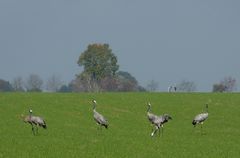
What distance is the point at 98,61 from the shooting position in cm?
16412

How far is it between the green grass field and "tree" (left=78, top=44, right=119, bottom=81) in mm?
90439

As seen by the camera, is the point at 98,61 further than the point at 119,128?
Yes

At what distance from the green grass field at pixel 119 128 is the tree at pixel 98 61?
90.4 metres

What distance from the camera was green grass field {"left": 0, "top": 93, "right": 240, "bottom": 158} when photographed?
30.2 metres

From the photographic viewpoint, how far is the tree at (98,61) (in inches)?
6427

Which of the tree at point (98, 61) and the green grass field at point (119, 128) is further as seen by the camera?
the tree at point (98, 61)

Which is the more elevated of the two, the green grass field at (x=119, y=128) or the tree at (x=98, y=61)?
the tree at (x=98, y=61)

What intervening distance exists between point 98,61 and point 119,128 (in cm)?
11689

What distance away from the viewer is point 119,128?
47.7 metres

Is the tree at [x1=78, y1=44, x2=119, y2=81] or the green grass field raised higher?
the tree at [x1=78, y1=44, x2=119, y2=81]

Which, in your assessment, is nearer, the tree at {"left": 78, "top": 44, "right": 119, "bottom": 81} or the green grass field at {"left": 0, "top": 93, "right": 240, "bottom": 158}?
the green grass field at {"left": 0, "top": 93, "right": 240, "bottom": 158}

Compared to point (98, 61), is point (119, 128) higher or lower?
lower

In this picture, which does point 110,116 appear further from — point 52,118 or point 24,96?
point 24,96

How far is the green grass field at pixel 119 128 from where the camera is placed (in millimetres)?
30234
